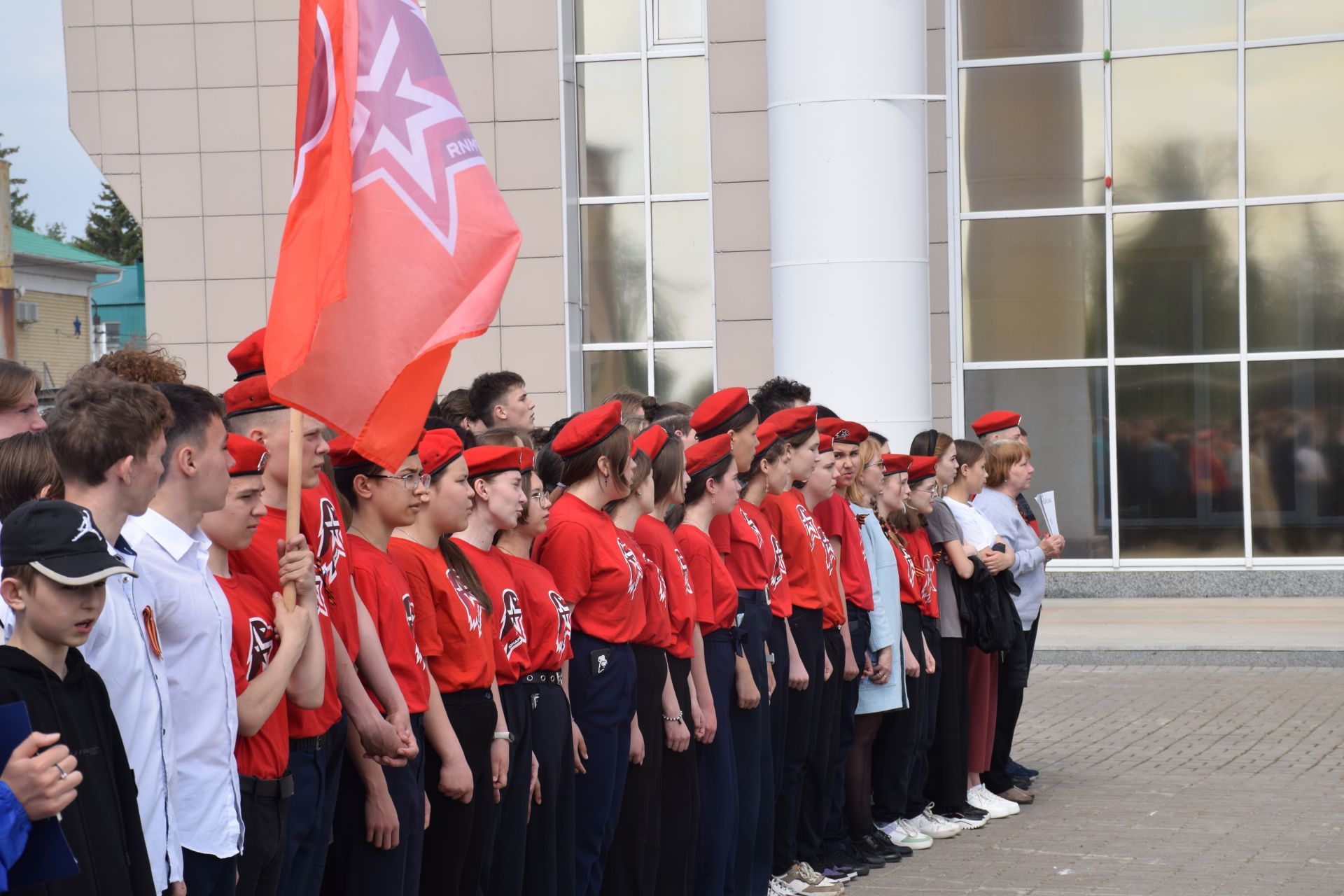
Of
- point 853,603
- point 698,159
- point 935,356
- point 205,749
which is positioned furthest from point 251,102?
point 205,749

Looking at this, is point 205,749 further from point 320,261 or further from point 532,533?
point 532,533

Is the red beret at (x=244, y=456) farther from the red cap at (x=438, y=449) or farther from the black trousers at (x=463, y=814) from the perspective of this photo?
the black trousers at (x=463, y=814)

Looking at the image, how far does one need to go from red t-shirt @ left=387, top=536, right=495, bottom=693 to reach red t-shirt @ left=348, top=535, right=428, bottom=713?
0.37 feet

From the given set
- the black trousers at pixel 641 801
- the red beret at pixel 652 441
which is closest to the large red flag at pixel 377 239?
the red beret at pixel 652 441

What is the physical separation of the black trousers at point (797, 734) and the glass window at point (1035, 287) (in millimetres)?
10870

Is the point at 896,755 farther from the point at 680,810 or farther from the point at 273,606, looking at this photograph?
the point at 273,606

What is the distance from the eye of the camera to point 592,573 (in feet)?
18.6

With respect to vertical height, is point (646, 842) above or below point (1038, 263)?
below

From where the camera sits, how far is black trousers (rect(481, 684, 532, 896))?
16.7 feet

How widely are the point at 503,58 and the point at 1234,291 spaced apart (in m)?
8.17

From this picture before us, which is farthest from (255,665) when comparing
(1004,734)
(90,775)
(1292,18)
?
(1292,18)

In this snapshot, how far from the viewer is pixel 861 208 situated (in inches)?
496

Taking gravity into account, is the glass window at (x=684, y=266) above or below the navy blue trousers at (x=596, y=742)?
above

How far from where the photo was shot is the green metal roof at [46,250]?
57.9 m
